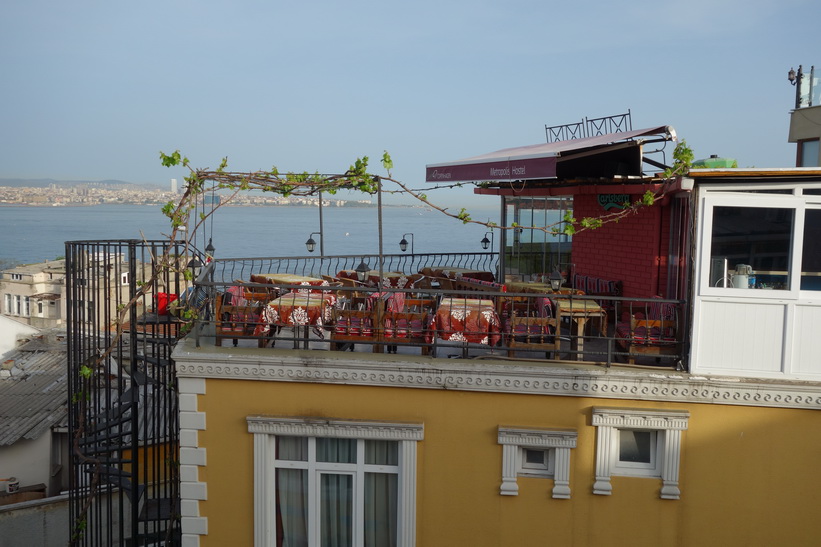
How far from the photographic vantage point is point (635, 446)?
8.45m

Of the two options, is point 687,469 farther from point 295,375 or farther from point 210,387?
point 210,387

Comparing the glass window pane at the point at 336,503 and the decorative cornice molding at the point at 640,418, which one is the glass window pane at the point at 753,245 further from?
the glass window pane at the point at 336,503

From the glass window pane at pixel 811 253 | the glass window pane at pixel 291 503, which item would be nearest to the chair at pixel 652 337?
the glass window pane at pixel 811 253

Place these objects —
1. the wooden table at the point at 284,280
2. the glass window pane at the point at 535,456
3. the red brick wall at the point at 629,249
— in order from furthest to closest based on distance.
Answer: the wooden table at the point at 284,280 → the red brick wall at the point at 629,249 → the glass window pane at the point at 535,456

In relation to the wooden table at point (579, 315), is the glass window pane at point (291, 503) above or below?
below

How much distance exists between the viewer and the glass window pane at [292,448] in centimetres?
875

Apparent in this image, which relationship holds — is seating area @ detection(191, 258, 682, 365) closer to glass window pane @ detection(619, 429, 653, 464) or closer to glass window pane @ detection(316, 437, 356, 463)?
glass window pane @ detection(619, 429, 653, 464)

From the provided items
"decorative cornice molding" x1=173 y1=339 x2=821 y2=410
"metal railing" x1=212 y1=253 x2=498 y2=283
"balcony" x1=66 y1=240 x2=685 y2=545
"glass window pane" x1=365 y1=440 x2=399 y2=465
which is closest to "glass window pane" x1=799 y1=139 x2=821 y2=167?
"metal railing" x1=212 y1=253 x2=498 y2=283

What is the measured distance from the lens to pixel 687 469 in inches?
324

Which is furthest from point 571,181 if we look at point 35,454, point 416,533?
point 35,454

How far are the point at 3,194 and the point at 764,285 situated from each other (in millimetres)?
219315

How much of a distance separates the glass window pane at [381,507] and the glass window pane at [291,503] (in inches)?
29.1

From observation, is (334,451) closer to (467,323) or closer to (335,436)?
(335,436)

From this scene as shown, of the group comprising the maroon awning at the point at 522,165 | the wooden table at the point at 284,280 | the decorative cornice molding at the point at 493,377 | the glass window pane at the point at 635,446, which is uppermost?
the maroon awning at the point at 522,165
